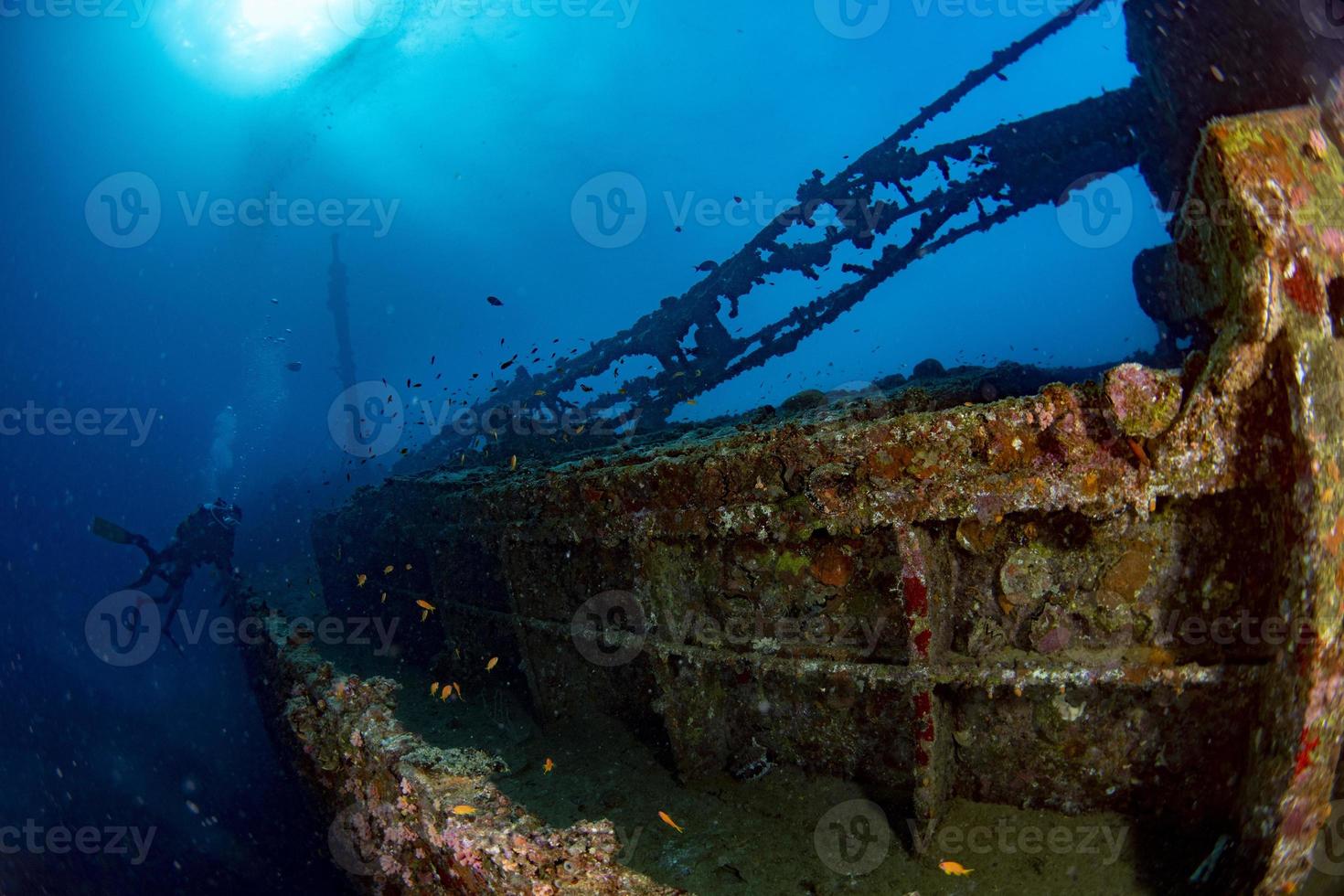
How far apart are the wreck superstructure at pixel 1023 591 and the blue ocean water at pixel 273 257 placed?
5.42 metres

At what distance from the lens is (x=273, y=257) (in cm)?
10669

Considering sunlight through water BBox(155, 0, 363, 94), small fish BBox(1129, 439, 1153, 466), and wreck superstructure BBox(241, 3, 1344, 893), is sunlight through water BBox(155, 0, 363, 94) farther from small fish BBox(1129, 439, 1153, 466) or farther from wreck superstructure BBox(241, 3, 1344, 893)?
small fish BBox(1129, 439, 1153, 466)

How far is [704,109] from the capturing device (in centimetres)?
12525

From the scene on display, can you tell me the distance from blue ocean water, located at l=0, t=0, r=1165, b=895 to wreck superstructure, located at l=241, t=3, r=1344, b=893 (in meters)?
5.42

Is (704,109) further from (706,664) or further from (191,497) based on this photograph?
(706,664)

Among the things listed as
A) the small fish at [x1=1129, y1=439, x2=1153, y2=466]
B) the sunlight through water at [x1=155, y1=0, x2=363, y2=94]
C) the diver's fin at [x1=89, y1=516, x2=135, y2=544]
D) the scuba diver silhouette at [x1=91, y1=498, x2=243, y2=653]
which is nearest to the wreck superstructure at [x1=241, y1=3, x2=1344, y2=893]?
the small fish at [x1=1129, y1=439, x2=1153, y2=466]

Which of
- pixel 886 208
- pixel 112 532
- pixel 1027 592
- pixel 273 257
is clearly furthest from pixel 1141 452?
pixel 273 257

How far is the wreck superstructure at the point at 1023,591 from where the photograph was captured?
2.38 m

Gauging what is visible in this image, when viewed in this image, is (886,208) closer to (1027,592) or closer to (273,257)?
(1027,592)

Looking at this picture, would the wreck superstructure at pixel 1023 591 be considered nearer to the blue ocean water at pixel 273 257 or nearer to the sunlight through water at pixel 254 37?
the blue ocean water at pixel 273 257

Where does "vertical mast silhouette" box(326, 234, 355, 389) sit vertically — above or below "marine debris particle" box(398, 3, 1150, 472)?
above

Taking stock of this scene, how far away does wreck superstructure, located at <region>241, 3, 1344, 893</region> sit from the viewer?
2381mm

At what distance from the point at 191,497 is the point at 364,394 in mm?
24900

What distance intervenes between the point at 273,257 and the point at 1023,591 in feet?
422
